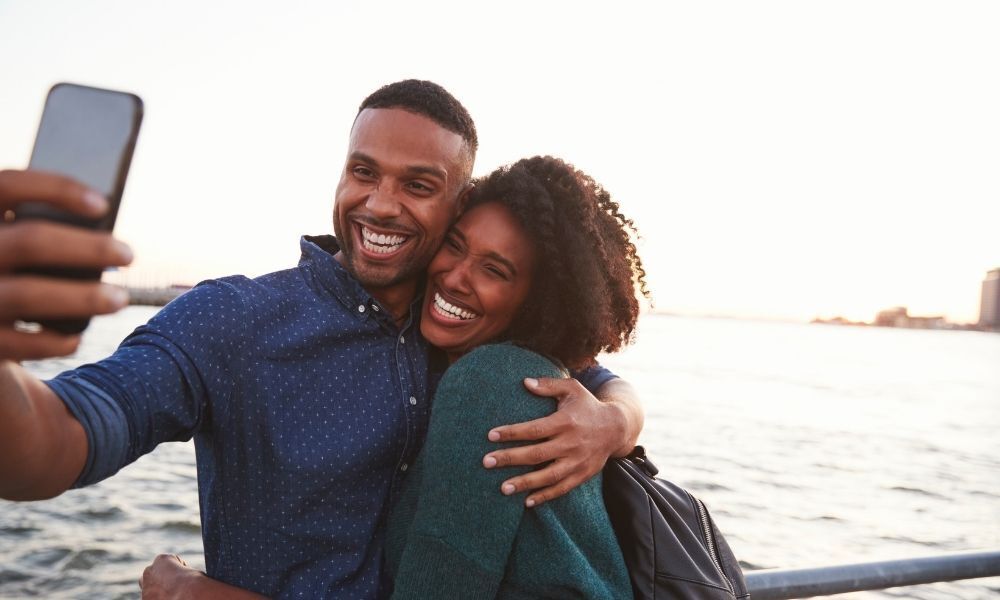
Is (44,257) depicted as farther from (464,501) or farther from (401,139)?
(401,139)

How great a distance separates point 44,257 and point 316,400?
4.95 ft

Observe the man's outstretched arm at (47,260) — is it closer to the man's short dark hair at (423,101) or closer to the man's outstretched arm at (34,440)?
the man's outstretched arm at (34,440)

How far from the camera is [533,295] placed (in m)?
2.80

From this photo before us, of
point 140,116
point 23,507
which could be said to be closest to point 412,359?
point 140,116

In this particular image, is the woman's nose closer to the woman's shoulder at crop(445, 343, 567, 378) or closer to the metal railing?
the woman's shoulder at crop(445, 343, 567, 378)

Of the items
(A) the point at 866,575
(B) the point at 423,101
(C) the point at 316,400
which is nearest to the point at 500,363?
(C) the point at 316,400

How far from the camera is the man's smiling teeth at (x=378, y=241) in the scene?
105 inches

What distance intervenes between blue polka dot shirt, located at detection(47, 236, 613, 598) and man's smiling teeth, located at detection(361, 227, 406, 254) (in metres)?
0.25

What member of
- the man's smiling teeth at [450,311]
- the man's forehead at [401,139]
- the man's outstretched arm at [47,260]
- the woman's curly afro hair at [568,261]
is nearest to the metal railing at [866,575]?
the woman's curly afro hair at [568,261]

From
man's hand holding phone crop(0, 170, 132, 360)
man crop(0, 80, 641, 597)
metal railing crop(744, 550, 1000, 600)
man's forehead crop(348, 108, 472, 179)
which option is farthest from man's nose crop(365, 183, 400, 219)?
man's hand holding phone crop(0, 170, 132, 360)

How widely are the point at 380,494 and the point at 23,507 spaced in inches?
392

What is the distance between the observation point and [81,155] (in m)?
0.84

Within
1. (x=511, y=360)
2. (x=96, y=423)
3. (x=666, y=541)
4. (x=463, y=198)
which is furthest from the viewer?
(x=463, y=198)

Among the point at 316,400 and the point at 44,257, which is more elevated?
the point at 44,257
